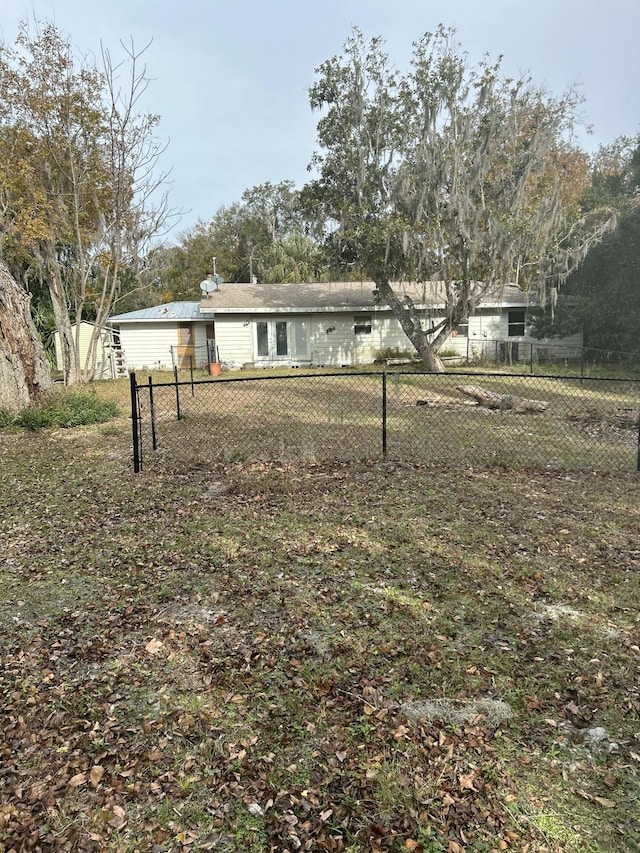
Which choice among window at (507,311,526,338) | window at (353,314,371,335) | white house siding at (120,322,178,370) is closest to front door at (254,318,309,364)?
window at (353,314,371,335)

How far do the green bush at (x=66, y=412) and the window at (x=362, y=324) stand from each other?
11.1 metres

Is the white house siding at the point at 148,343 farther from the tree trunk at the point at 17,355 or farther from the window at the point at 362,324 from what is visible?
the tree trunk at the point at 17,355

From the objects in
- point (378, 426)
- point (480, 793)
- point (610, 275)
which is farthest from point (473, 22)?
point (480, 793)

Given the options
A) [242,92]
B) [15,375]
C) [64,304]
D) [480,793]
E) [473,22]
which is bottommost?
[480,793]

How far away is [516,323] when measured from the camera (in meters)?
20.0

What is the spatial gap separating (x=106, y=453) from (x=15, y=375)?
3989mm

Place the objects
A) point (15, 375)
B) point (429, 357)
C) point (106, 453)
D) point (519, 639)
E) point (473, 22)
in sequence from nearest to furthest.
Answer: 1. point (519, 639)
2. point (106, 453)
3. point (15, 375)
4. point (473, 22)
5. point (429, 357)

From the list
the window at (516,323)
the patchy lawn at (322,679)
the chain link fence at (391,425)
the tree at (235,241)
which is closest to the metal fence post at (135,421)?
the chain link fence at (391,425)

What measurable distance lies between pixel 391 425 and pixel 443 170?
29.8 ft

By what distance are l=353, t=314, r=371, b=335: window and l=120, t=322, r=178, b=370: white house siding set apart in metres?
6.73

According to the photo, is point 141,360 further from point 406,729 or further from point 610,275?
point 406,729

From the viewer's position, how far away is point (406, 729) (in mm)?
2088

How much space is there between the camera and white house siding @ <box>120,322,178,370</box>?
18.9 meters

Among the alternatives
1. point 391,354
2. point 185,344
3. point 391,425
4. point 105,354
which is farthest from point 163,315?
point 391,425
